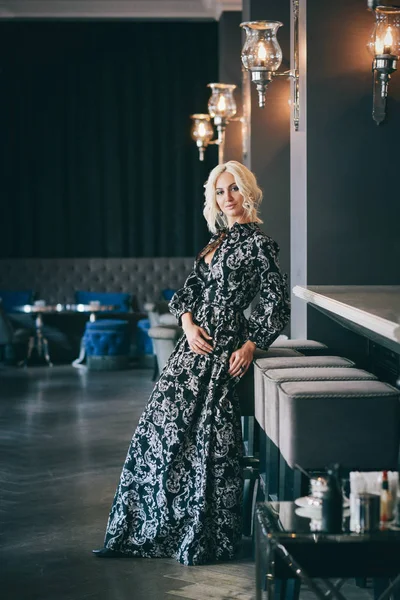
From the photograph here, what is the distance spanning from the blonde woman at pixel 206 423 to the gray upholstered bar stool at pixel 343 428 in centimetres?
67

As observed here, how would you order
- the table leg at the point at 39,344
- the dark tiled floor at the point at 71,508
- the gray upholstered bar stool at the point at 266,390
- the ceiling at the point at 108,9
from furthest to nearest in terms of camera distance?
the ceiling at the point at 108,9 → the table leg at the point at 39,344 → the gray upholstered bar stool at the point at 266,390 → the dark tiled floor at the point at 71,508

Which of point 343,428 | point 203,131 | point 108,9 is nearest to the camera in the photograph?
point 343,428

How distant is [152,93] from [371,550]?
9.99m

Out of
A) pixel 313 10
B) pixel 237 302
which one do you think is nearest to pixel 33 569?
pixel 237 302

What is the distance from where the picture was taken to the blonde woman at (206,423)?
351cm

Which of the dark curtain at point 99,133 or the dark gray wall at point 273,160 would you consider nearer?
the dark gray wall at point 273,160

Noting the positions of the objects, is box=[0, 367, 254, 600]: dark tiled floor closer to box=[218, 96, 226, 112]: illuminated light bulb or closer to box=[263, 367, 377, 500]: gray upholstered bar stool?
box=[263, 367, 377, 500]: gray upholstered bar stool

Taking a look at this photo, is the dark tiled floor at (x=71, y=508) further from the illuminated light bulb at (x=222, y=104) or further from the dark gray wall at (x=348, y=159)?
the illuminated light bulb at (x=222, y=104)

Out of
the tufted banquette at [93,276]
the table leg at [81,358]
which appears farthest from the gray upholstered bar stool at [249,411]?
the tufted banquette at [93,276]

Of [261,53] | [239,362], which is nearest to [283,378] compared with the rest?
[239,362]

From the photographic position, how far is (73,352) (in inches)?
428

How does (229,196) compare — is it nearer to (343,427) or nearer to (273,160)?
(343,427)

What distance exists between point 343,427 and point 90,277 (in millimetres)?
8821

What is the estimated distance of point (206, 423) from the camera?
3525 millimetres
